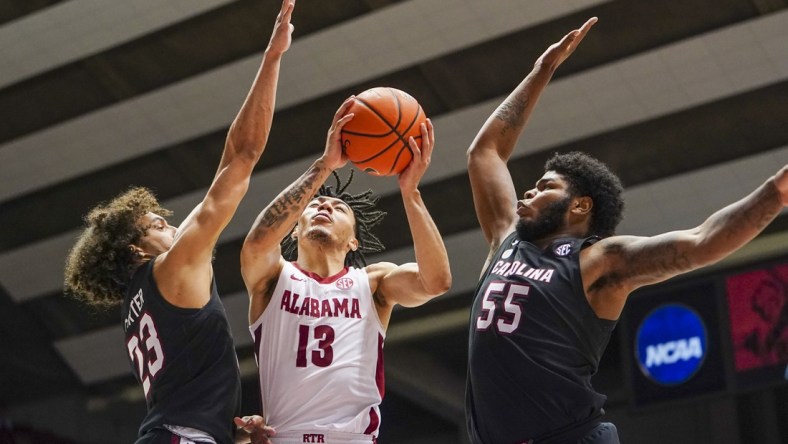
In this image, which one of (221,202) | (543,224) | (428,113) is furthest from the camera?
(428,113)

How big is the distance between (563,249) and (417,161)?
0.96 m

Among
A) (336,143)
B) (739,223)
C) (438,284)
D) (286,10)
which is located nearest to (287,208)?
(336,143)

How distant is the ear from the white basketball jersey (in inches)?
46.3

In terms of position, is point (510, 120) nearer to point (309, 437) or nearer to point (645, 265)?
point (645, 265)

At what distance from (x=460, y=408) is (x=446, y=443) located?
0.50 meters

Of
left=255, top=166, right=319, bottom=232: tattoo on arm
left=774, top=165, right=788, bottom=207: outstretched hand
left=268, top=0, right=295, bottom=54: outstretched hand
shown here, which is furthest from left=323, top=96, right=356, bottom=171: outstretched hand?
left=774, top=165, right=788, bottom=207: outstretched hand

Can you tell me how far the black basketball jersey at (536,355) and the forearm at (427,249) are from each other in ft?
1.86

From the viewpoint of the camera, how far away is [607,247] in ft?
16.9

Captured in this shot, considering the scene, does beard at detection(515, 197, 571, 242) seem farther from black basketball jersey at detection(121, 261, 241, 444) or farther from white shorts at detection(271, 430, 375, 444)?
black basketball jersey at detection(121, 261, 241, 444)

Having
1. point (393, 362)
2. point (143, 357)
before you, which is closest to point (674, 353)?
point (393, 362)

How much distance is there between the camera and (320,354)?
5.70m

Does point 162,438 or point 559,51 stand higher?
point 559,51

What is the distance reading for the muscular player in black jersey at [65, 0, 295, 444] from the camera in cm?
517

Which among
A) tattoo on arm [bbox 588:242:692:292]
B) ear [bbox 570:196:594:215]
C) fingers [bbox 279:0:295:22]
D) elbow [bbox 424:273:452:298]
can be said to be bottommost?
tattoo on arm [bbox 588:242:692:292]
